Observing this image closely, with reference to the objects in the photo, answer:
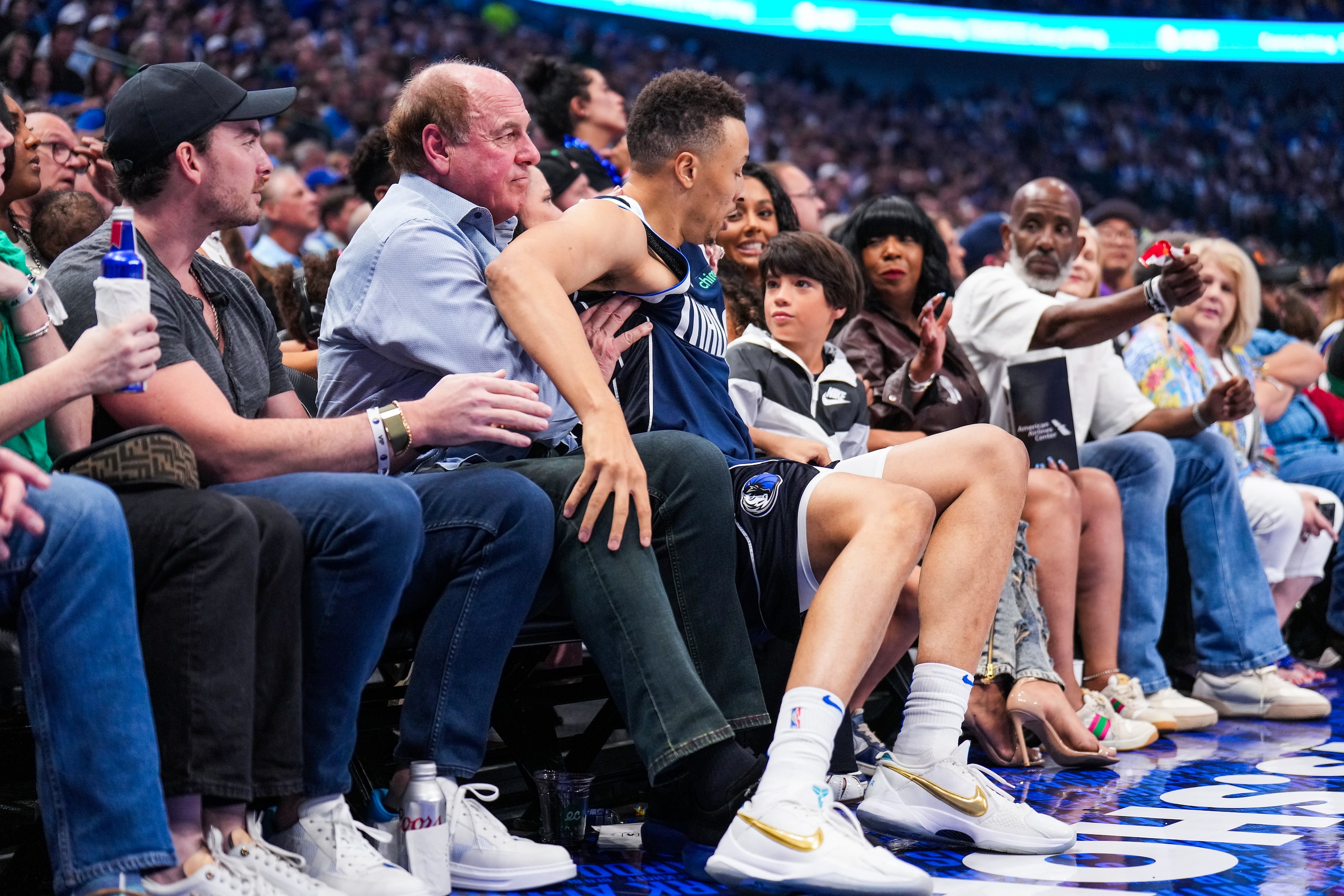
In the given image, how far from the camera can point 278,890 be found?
1.68 metres

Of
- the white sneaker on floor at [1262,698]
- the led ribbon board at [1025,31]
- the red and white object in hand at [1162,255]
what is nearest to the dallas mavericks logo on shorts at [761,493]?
the red and white object in hand at [1162,255]

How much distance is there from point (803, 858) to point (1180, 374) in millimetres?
3002

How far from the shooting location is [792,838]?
5.92ft

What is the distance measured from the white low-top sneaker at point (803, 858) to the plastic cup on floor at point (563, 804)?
1.50ft

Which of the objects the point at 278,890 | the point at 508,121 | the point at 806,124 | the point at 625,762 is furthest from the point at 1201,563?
the point at 806,124

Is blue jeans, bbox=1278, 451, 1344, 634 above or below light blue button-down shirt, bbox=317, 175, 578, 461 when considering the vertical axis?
below

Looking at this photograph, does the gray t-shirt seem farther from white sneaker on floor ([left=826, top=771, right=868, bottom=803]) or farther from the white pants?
the white pants

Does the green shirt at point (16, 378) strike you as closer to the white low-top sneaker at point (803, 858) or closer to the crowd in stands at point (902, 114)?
the white low-top sneaker at point (803, 858)

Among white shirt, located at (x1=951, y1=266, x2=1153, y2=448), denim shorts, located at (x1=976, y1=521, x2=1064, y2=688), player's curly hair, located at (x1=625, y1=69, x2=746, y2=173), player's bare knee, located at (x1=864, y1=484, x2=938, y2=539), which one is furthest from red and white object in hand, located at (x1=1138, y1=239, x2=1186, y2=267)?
player's bare knee, located at (x1=864, y1=484, x2=938, y2=539)

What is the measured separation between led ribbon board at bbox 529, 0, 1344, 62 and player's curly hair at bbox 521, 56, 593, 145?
9.53 m

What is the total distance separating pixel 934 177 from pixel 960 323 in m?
11.8

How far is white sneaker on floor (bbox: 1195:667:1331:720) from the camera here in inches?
147

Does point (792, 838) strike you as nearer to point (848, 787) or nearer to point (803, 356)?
point (848, 787)

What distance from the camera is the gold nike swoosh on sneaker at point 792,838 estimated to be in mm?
1800
